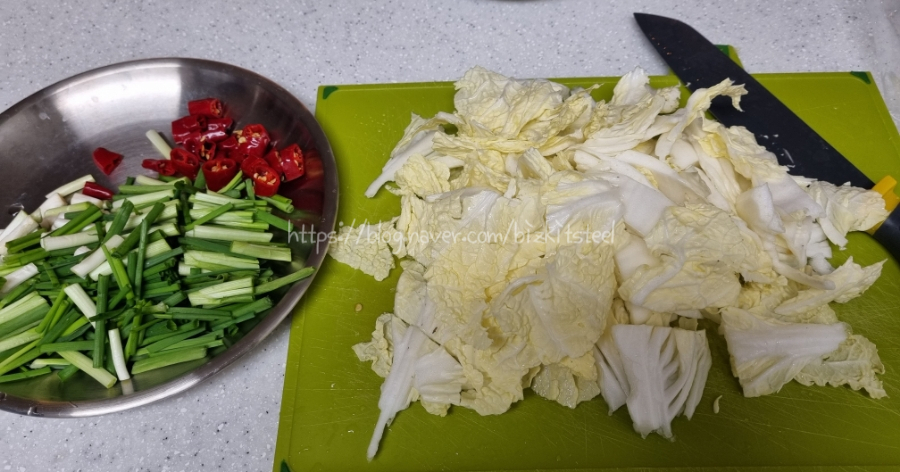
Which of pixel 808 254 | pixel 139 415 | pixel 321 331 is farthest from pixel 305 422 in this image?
pixel 808 254

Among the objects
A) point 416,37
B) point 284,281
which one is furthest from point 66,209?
point 416,37

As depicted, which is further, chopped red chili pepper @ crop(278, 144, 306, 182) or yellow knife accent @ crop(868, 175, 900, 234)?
chopped red chili pepper @ crop(278, 144, 306, 182)

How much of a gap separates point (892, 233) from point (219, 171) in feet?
7.40

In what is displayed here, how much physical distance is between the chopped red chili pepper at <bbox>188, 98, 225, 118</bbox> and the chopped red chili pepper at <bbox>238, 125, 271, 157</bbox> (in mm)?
160

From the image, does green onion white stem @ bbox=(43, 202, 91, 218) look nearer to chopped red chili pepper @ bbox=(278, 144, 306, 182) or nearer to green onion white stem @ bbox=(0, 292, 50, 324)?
green onion white stem @ bbox=(0, 292, 50, 324)

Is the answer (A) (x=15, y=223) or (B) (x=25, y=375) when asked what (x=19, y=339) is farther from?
(A) (x=15, y=223)

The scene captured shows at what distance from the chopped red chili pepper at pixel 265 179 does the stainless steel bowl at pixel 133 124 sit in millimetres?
85

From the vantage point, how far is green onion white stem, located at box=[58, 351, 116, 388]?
151 centimetres

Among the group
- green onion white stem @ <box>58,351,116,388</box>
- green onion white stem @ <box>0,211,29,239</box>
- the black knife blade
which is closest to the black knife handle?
the black knife blade

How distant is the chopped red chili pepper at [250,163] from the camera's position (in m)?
1.86

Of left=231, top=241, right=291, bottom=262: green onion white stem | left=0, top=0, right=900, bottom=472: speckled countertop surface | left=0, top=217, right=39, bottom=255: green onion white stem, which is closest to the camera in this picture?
left=231, top=241, right=291, bottom=262: green onion white stem

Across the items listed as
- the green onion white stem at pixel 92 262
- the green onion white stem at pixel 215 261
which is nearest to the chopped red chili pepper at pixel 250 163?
the green onion white stem at pixel 215 261

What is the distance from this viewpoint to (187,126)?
1.98 meters

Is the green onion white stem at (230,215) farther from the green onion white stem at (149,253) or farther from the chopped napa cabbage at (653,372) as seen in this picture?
the chopped napa cabbage at (653,372)
